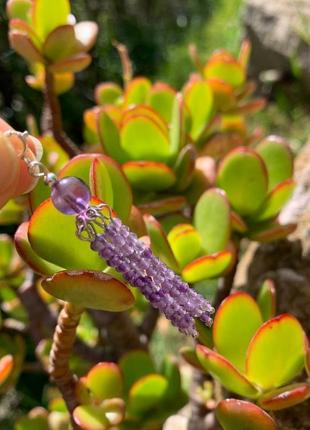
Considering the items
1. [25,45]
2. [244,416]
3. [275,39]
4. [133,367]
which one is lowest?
[275,39]

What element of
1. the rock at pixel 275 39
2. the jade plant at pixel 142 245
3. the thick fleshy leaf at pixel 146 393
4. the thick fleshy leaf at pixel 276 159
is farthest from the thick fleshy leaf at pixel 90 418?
the rock at pixel 275 39

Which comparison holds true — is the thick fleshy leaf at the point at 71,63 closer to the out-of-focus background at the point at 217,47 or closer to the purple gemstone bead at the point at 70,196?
the purple gemstone bead at the point at 70,196

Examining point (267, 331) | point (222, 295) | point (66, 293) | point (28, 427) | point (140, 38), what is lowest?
point (140, 38)

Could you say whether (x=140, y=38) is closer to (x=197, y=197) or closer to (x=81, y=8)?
(x=81, y=8)

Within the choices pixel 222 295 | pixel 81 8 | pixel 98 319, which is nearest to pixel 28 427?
pixel 98 319

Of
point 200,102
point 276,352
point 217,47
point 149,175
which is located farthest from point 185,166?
point 217,47

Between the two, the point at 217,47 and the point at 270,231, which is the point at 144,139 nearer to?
the point at 270,231

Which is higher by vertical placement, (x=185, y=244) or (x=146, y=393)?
(x=185, y=244)
